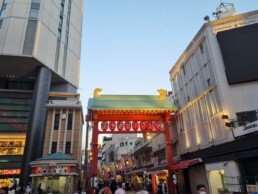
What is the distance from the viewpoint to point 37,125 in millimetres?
38312

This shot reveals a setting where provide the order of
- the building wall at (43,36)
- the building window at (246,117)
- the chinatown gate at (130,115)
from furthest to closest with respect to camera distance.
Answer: the building wall at (43,36), the chinatown gate at (130,115), the building window at (246,117)

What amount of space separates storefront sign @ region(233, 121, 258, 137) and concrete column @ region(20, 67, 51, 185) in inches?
1297

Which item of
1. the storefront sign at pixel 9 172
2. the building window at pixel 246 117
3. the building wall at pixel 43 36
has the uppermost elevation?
the building wall at pixel 43 36

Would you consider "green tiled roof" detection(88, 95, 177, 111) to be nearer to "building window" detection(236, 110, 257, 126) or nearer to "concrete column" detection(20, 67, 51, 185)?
"building window" detection(236, 110, 257, 126)

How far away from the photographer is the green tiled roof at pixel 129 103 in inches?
841

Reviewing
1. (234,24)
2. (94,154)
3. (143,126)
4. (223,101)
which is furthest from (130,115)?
(234,24)

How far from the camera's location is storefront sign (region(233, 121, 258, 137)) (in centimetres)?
1223

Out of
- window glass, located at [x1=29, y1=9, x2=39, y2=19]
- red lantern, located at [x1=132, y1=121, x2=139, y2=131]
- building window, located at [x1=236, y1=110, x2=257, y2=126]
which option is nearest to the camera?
building window, located at [x1=236, y1=110, x2=257, y2=126]

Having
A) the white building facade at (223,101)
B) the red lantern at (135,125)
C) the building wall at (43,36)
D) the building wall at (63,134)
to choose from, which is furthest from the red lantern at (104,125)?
the building wall at (43,36)

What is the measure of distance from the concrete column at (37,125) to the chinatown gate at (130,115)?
20550mm

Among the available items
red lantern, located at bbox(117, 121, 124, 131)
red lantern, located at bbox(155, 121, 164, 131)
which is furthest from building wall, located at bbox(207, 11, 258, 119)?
red lantern, located at bbox(117, 121, 124, 131)

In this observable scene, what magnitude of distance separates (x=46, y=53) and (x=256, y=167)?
141 feet

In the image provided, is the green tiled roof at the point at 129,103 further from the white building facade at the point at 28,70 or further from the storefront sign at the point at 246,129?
the white building facade at the point at 28,70

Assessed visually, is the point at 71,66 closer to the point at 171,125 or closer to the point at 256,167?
the point at 171,125
